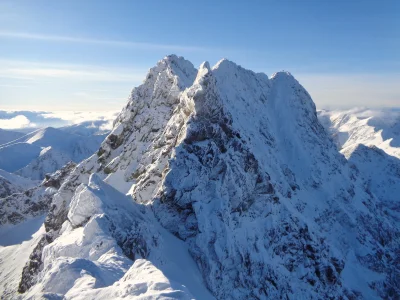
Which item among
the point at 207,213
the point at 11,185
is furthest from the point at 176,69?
the point at 11,185

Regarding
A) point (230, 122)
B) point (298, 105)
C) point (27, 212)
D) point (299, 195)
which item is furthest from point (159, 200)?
point (27, 212)

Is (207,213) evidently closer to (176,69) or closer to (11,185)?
(176,69)

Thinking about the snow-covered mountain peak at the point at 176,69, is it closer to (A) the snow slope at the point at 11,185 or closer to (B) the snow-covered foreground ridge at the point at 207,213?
(B) the snow-covered foreground ridge at the point at 207,213

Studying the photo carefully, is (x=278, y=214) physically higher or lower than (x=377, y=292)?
higher

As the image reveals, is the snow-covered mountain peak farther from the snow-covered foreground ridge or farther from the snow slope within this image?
the snow slope

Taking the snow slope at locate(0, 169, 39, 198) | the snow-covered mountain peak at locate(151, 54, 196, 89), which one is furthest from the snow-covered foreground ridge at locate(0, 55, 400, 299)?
the snow slope at locate(0, 169, 39, 198)

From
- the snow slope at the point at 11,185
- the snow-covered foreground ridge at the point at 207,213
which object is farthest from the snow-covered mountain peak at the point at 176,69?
the snow slope at the point at 11,185

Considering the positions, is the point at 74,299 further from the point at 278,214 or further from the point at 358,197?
the point at 358,197

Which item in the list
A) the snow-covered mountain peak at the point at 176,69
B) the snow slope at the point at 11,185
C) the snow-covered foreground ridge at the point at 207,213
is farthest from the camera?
the snow slope at the point at 11,185
